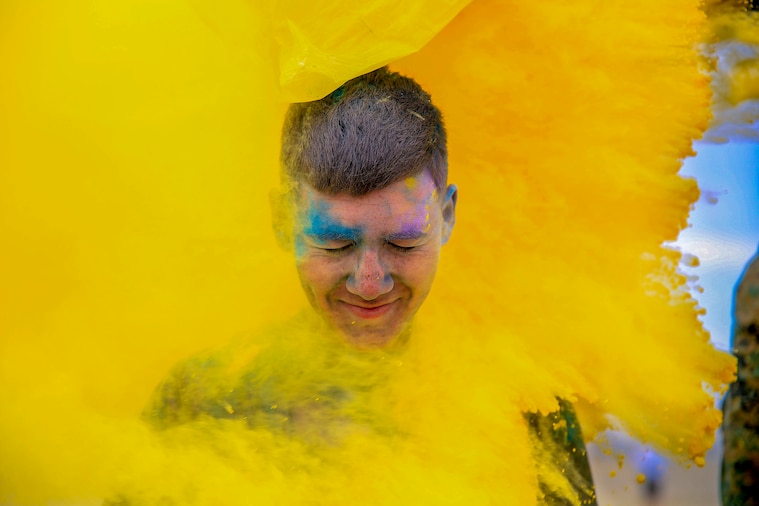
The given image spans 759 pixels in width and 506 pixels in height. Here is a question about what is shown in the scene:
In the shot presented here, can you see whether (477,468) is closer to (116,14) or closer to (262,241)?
(262,241)

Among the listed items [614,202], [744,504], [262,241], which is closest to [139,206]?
[262,241]

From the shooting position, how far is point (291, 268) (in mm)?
2092

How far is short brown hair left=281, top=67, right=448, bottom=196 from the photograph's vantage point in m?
1.87

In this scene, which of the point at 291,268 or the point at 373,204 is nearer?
the point at 373,204

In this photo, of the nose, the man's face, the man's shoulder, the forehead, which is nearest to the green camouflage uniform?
the man's shoulder

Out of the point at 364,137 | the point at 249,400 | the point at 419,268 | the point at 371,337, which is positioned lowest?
the point at 249,400

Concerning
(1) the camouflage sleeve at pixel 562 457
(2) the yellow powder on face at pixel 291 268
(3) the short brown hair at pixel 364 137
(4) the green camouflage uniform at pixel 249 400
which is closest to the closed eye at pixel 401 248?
(3) the short brown hair at pixel 364 137

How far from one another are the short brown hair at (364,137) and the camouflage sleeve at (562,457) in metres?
0.64

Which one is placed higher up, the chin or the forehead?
the forehead

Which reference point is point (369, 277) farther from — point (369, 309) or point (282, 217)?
point (282, 217)

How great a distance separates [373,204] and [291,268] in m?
0.32

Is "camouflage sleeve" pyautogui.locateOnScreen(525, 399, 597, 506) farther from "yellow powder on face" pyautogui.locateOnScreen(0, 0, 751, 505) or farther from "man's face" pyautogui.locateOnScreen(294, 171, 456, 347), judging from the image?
"man's face" pyautogui.locateOnScreen(294, 171, 456, 347)

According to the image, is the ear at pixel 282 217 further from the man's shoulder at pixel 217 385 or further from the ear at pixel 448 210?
the ear at pixel 448 210

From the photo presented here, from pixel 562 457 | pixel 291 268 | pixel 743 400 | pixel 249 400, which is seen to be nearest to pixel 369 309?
pixel 291 268
